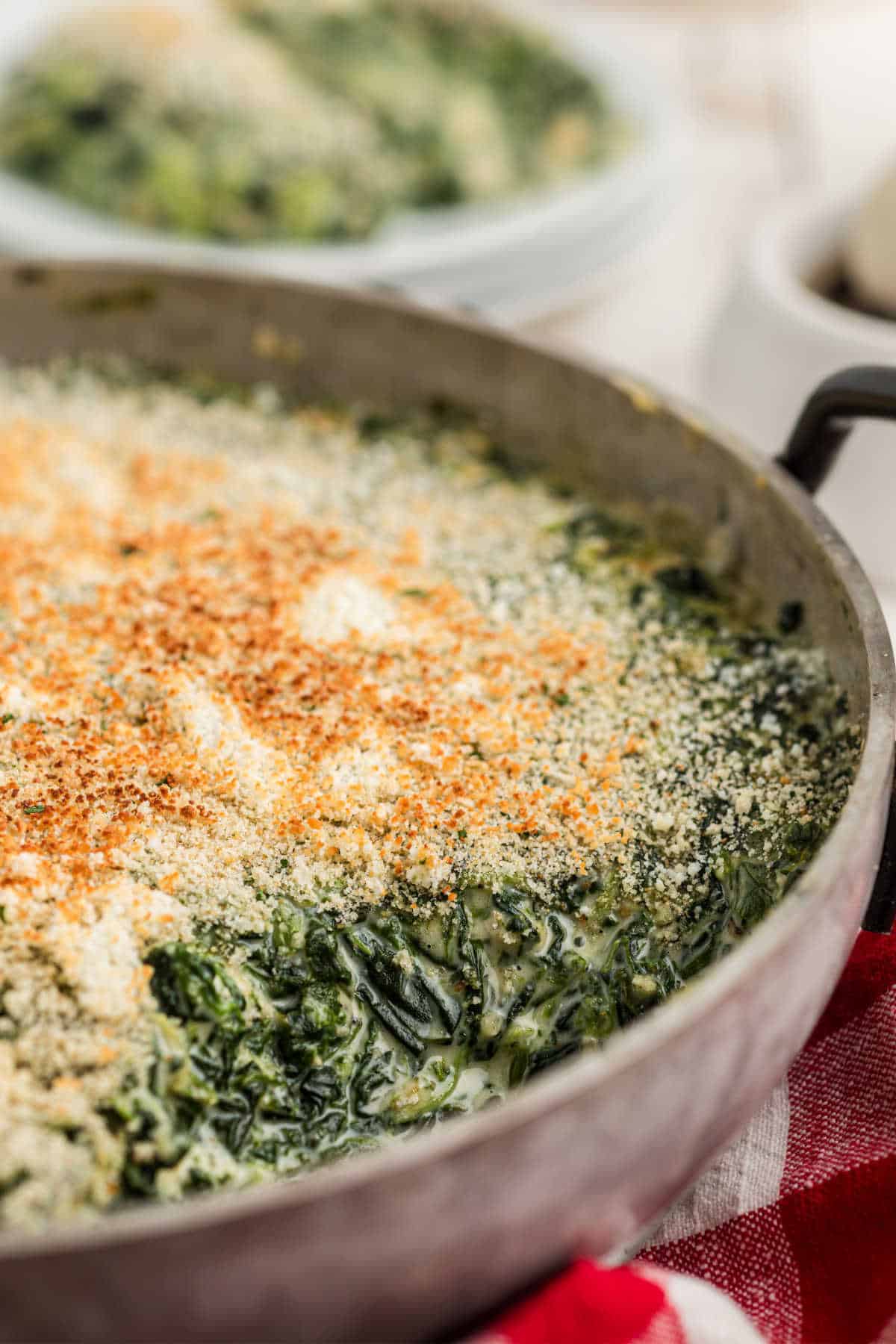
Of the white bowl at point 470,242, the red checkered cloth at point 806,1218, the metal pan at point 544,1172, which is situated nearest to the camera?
the metal pan at point 544,1172

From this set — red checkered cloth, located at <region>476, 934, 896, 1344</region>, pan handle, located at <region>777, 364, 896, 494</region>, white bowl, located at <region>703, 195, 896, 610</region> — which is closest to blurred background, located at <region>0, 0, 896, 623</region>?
white bowl, located at <region>703, 195, 896, 610</region>

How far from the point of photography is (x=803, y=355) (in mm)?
1490

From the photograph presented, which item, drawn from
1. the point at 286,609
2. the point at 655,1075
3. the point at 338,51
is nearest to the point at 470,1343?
the point at 655,1075

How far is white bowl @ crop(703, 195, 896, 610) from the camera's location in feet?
4.72

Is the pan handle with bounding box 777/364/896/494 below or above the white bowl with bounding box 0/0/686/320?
above

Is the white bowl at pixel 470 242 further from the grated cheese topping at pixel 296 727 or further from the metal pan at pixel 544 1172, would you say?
the metal pan at pixel 544 1172

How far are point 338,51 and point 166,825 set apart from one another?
2079 millimetres

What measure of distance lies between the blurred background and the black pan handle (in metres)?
0.28

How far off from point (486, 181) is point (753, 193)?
72 centimetres

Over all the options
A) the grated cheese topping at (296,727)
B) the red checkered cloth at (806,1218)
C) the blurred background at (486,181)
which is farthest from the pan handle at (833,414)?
the red checkered cloth at (806,1218)

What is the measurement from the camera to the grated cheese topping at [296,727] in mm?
902

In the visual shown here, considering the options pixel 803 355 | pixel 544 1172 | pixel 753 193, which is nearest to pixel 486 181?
pixel 753 193

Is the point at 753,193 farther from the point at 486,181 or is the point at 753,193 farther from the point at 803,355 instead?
the point at 803,355

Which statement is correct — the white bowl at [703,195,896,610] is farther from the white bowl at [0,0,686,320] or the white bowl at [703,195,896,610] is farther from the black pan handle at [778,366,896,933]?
the white bowl at [0,0,686,320]
